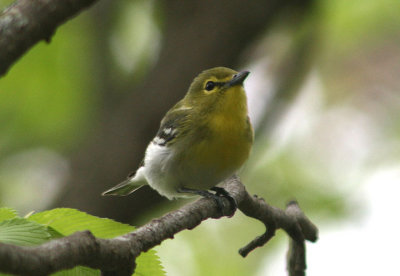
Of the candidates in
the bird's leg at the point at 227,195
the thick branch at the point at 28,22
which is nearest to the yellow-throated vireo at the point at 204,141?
the bird's leg at the point at 227,195

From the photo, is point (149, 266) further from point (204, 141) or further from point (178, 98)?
point (178, 98)

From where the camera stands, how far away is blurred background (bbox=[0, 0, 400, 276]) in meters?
7.43

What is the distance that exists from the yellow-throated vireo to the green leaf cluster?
1.74 meters

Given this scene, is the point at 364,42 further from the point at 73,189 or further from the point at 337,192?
the point at 73,189

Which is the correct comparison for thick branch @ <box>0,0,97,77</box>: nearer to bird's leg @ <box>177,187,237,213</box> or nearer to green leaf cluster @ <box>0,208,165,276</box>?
green leaf cluster @ <box>0,208,165,276</box>

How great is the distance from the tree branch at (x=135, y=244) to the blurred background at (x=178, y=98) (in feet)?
9.57

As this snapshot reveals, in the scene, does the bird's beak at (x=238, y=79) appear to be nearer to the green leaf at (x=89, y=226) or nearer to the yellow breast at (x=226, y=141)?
the yellow breast at (x=226, y=141)

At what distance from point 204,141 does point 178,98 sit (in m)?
3.00

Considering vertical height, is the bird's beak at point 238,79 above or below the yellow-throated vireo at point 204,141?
above

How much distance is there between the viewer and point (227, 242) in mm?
8555

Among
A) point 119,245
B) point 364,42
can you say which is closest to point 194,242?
point 364,42

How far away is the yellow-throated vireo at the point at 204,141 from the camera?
14.9ft

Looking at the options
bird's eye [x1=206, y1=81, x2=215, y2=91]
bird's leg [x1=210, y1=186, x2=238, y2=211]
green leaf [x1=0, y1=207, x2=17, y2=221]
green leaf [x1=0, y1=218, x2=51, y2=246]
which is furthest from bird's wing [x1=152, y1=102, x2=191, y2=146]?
green leaf [x1=0, y1=218, x2=51, y2=246]

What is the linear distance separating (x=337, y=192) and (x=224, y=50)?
8.85 ft
